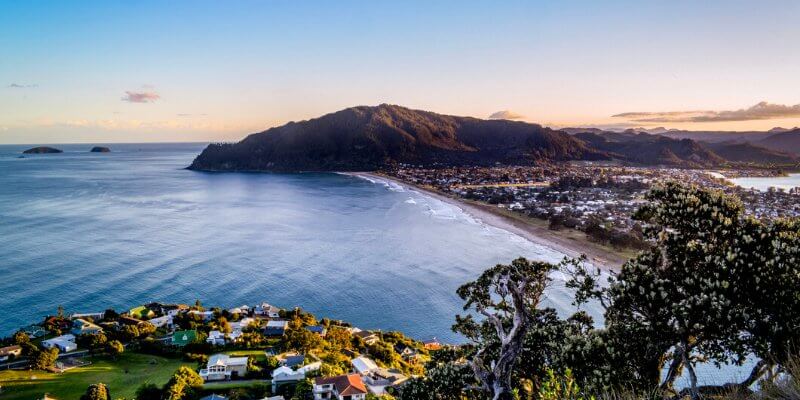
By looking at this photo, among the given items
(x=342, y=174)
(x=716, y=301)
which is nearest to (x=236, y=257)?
(x=716, y=301)

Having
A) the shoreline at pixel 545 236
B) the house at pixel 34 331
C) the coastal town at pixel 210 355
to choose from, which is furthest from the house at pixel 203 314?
the shoreline at pixel 545 236

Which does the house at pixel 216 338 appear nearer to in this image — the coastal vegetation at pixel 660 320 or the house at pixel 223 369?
the house at pixel 223 369

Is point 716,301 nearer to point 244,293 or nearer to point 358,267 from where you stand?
point 244,293

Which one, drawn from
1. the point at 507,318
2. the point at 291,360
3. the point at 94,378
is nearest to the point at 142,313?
the point at 94,378

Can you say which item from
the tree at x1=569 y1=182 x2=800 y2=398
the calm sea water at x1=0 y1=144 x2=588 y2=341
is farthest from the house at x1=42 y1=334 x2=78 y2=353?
→ the tree at x1=569 y1=182 x2=800 y2=398

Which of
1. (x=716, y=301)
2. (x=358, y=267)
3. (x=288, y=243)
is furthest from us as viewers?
(x=288, y=243)
